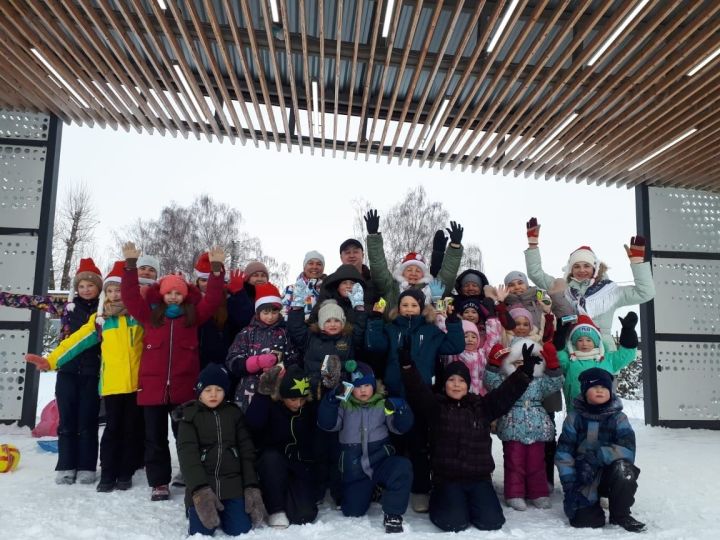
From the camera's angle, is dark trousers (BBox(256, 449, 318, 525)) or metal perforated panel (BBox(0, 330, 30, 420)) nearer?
dark trousers (BBox(256, 449, 318, 525))

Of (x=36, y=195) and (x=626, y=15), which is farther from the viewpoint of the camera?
(x=36, y=195)

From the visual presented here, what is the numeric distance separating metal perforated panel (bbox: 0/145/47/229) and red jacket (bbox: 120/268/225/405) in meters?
3.35

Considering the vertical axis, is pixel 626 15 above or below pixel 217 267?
above

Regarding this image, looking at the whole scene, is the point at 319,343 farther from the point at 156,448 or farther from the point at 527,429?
the point at 527,429

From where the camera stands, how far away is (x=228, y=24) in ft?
15.9

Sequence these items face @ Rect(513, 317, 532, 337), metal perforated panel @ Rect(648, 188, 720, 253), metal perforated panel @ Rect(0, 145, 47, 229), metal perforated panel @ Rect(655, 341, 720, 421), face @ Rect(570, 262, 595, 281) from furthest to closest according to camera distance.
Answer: metal perforated panel @ Rect(648, 188, 720, 253) < metal perforated panel @ Rect(655, 341, 720, 421) < metal perforated panel @ Rect(0, 145, 47, 229) < face @ Rect(570, 262, 595, 281) < face @ Rect(513, 317, 532, 337)

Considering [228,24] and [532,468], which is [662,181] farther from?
→ [228,24]

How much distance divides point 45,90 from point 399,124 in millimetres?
3799

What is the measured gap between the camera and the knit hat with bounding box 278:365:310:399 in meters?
3.86

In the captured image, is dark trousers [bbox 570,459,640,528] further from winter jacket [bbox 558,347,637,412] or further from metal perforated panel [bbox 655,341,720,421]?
metal perforated panel [bbox 655,341,720,421]

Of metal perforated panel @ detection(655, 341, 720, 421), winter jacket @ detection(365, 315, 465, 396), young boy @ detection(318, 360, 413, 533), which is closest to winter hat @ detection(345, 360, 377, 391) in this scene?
young boy @ detection(318, 360, 413, 533)

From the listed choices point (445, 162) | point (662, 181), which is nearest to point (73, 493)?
point (445, 162)

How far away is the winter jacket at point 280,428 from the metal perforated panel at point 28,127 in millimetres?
4863

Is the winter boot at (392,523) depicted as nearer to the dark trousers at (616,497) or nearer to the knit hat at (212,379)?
the dark trousers at (616,497)
